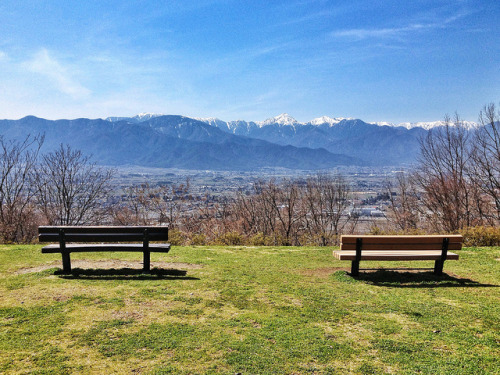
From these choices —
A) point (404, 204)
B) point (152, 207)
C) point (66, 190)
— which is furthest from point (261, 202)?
point (66, 190)

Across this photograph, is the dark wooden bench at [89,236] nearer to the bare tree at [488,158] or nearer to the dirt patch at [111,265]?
the dirt patch at [111,265]

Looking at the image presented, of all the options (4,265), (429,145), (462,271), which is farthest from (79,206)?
(429,145)

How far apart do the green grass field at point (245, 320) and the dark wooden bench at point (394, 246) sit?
0.58 meters

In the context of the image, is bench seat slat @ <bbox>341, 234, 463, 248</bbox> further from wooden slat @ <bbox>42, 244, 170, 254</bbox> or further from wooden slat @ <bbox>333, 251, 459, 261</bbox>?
wooden slat @ <bbox>42, 244, 170, 254</bbox>

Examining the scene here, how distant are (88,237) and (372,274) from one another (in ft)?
22.6

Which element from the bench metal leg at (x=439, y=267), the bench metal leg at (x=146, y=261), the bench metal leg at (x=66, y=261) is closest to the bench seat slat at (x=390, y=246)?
the bench metal leg at (x=439, y=267)

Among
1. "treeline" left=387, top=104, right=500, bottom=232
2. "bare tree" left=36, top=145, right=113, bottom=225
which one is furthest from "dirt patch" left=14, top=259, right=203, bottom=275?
"treeline" left=387, top=104, right=500, bottom=232

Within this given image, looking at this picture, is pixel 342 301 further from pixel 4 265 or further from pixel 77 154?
pixel 77 154

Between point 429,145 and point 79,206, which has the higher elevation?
point 429,145

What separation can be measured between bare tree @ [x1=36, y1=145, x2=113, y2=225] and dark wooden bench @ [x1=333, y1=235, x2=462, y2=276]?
1973cm

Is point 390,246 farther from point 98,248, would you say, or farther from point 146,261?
point 98,248

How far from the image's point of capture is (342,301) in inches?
229

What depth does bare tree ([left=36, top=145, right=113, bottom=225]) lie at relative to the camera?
2078 centimetres

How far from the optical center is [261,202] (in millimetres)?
29656
